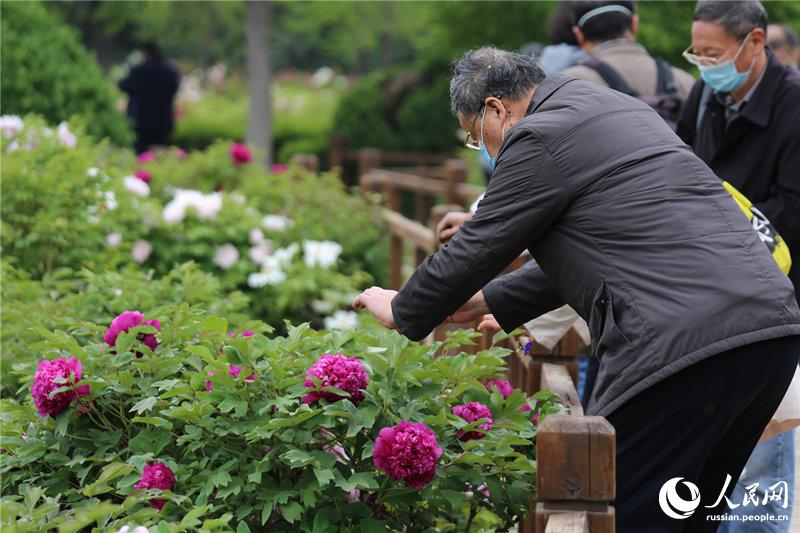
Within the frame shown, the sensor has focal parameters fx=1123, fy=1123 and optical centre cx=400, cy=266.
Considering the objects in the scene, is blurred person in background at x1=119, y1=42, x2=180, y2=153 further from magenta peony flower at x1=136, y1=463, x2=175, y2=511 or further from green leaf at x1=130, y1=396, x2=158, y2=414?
magenta peony flower at x1=136, y1=463, x2=175, y2=511

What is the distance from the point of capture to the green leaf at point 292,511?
2.48 m

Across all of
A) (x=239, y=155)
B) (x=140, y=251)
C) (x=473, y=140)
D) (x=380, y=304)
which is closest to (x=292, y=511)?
(x=380, y=304)

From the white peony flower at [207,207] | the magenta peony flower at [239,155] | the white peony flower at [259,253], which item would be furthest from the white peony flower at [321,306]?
the magenta peony flower at [239,155]

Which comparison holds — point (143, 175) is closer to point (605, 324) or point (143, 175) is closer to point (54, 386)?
point (54, 386)

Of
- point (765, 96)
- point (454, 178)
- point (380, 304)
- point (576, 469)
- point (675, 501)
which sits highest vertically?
point (765, 96)

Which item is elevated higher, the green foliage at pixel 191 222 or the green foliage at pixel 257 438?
the green foliage at pixel 257 438

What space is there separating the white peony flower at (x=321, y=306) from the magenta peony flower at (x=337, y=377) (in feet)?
12.1

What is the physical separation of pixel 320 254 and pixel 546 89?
3893 millimetres

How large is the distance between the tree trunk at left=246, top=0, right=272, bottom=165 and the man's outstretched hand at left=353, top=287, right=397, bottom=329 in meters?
15.9

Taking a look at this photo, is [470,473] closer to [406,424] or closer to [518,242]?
[406,424]

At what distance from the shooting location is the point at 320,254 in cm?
645

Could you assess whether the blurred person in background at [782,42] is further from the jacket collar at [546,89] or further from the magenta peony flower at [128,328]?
the magenta peony flower at [128,328]

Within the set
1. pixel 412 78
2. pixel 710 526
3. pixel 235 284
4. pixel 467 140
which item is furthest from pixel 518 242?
pixel 412 78

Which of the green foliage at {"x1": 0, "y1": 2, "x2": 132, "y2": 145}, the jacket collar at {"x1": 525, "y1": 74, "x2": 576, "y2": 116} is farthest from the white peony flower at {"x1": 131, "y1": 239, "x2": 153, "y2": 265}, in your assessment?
the jacket collar at {"x1": 525, "y1": 74, "x2": 576, "y2": 116}
